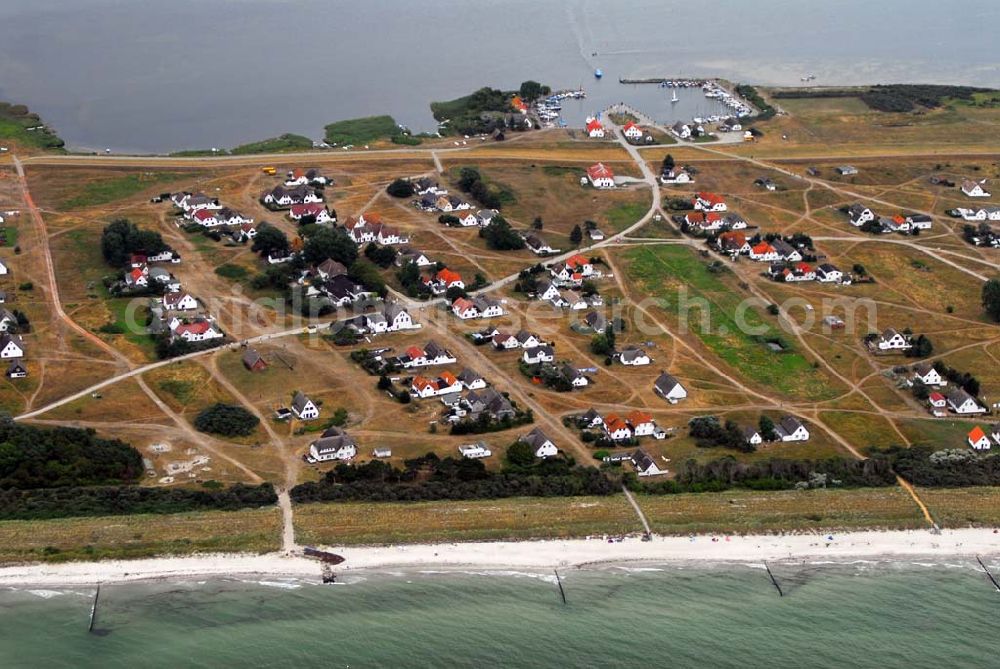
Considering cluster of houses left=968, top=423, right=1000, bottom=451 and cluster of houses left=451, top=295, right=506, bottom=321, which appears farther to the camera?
cluster of houses left=451, top=295, right=506, bottom=321

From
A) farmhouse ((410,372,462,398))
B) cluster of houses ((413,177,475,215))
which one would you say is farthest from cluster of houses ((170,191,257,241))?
farmhouse ((410,372,462,398))

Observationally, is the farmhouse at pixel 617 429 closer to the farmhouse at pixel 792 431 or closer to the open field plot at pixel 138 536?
the farmhouse at pixel 792 431

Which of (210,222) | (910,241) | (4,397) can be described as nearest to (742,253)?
(910,241)

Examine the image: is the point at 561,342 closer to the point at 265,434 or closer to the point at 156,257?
the point at 265,434

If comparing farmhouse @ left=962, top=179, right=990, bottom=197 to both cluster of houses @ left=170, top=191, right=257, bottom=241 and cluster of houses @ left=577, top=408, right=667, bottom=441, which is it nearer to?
cluster of houses @ left=577, top=408, right=667, bottom=441

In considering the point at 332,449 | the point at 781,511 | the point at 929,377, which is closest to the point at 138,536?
the point at 332,449

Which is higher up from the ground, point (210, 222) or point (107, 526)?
point (210, 222)

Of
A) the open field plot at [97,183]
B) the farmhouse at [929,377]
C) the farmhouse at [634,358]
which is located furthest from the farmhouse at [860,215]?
the open field plot at [97,183]
